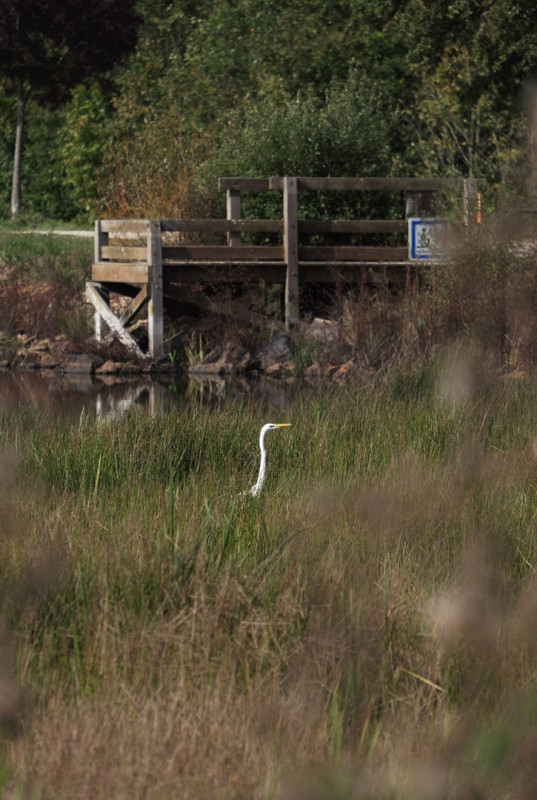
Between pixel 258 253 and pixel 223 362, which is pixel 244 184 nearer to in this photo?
pixel 258 253

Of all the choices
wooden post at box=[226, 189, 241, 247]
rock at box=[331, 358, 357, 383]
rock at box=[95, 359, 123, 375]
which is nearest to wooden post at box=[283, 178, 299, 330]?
wooden post at box=[226, 189, 241, 247]

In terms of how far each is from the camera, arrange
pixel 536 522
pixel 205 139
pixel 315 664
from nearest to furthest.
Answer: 1. pixel 315 664
2. pixel 536 522
3. pixel 205 139

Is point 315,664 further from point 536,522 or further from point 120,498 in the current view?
point 120,498

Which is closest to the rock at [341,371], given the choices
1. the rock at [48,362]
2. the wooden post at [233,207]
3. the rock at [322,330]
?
the rock at [322,330]

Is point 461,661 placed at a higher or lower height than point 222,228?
lower

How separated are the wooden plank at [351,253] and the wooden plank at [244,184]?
2.91ft

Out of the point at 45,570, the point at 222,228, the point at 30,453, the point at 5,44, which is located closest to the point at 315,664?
the point at 45,570

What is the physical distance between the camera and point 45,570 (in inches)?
155

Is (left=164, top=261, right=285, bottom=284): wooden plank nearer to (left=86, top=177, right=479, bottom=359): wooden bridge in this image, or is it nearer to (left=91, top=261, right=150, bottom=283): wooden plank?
(left=86, top=177, right=479, bottom=359): wooden bridge

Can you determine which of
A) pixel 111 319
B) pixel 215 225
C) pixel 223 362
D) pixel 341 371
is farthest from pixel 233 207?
pixel 341 371

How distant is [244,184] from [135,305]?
1987 millimetres

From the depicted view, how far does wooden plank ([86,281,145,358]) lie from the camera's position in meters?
15.4

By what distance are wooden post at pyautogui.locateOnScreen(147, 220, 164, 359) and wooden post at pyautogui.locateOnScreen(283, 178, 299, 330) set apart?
4.74 feet

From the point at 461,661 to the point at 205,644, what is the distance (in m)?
0.71
